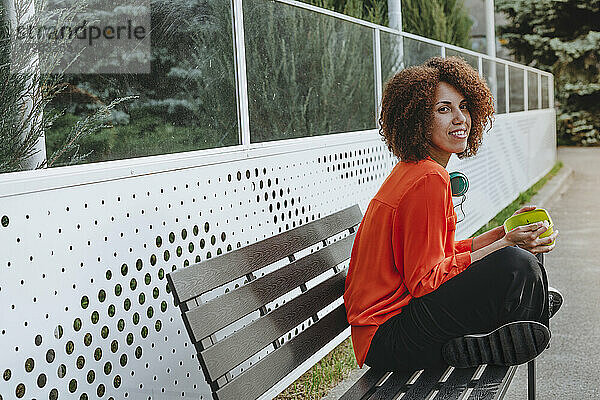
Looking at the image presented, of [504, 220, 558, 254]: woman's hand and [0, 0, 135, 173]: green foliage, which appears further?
[504, 220, 558, 254]: woman's hand

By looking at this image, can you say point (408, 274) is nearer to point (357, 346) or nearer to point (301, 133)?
point (357, 346)

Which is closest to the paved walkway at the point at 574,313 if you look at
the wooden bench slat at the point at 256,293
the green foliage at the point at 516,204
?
the green foliage at the point at 516,204

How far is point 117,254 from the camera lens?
9.12 ft

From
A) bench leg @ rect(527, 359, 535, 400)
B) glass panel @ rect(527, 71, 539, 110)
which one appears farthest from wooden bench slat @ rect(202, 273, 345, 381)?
glass panel @ rect(527, 71, 539, 110)

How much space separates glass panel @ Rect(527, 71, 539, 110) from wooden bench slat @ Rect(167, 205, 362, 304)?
11.6 meters

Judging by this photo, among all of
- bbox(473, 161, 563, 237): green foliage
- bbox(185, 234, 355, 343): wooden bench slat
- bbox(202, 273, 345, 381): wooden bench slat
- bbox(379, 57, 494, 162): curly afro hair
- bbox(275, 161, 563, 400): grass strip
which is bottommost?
bbox(473, 161, 563, 237): green foliage

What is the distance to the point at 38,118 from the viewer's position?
273cm

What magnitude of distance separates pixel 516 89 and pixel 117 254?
445 inches

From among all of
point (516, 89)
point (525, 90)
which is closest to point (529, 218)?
point (516, 89)

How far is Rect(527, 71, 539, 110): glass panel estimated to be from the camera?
14727mm

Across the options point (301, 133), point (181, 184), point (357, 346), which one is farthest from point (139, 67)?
point (301, 133)

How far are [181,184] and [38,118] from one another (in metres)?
0.62

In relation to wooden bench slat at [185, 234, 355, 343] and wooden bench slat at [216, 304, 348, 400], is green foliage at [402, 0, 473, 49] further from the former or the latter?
wooden bench slat at [216, 304, 348, 400]

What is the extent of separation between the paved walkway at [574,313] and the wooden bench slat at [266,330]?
1.52 meters
